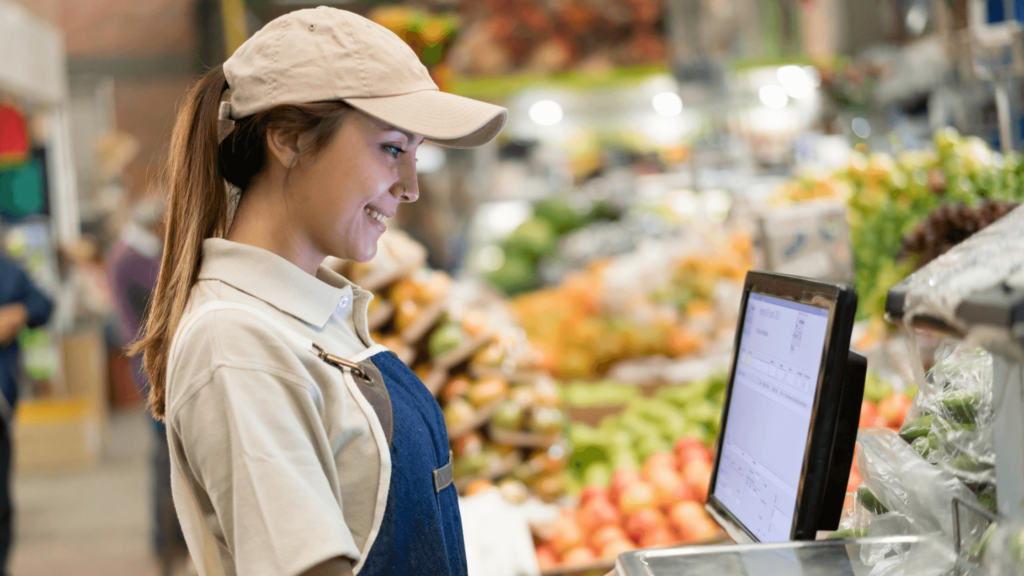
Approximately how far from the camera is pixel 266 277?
3.43 feet

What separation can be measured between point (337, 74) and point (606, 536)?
1.55m

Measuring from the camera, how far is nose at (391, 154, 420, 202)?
109cm

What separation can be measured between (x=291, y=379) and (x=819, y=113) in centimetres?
622

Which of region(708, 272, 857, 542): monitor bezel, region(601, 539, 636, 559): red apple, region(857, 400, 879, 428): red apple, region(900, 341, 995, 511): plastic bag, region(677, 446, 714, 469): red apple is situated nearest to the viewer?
region(900, 341, 995, 511): plastic bag

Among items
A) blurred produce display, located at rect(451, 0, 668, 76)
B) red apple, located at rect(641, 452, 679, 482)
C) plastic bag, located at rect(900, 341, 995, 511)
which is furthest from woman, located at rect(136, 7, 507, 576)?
blurred produce display, located at rect(451, 0, 668, 76)

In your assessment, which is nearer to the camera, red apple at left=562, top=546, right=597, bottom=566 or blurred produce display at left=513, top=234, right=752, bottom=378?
red apple at left=562, top=546, right=597, bottom=566

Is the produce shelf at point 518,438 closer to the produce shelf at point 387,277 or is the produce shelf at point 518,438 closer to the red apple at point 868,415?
the produce shelf at point 387,277

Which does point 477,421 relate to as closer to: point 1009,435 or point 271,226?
point 271,226

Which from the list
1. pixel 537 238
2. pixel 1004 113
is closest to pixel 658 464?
pixel 1004 113

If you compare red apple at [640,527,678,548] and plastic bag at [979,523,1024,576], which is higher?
plastic bag at [979,523,1024,576]

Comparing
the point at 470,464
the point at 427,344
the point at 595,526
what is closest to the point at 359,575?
the point at 595,526

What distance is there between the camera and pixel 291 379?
93cm

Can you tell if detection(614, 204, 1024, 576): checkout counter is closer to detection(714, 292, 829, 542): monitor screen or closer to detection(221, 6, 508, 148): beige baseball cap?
detection(714, 292, 829, 542): monitor screen

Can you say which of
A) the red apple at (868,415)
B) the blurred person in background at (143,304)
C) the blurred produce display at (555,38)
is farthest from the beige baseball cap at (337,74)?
the blurred produce display at (555,38)
